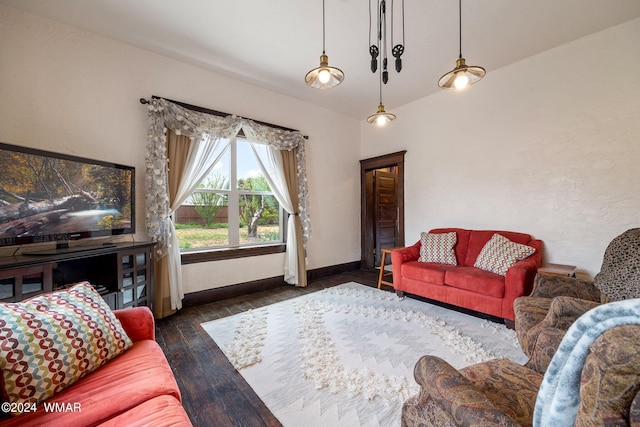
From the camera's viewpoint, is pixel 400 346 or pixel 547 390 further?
pixel 400 346

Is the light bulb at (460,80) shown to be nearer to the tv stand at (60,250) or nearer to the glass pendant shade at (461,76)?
the glass pendant shade at (461,76)

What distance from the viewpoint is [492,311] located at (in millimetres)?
2668

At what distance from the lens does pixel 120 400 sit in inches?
39.4

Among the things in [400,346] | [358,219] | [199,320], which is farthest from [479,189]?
[199,320]

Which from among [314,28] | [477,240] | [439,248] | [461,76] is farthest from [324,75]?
[477,240]

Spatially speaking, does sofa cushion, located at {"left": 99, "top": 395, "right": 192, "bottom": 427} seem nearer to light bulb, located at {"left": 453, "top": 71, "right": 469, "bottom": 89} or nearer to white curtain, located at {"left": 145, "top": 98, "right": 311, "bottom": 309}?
white curtain, located at {"left": 145, "top": 98, "right": 311, "bottom": 309}

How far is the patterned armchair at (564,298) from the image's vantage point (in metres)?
1.43

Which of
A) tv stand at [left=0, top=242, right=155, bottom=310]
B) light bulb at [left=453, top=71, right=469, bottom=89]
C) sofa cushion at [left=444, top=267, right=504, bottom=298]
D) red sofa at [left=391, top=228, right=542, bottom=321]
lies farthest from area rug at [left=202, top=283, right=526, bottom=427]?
light bulb at [left=453, top=71, right=469, bottom=89]

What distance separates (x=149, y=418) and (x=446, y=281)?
2985mm

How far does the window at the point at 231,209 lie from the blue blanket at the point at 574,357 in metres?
3.54

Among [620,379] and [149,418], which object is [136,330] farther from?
[620,379]

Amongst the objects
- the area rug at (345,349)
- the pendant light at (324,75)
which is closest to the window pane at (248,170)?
the area rug at (345,349)

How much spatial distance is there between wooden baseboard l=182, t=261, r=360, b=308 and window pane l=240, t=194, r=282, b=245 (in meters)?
0.63

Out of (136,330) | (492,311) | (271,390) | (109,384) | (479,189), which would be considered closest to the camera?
(109,384)
